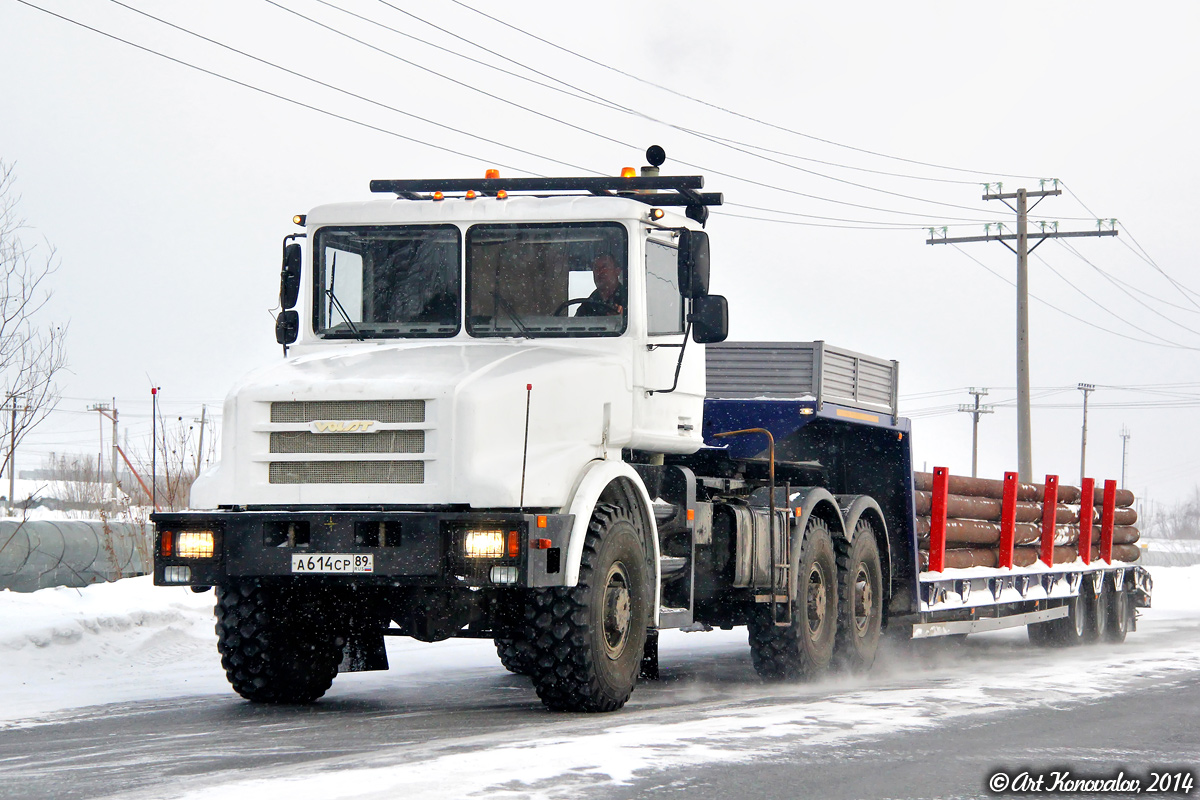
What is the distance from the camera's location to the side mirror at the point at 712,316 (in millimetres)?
9602

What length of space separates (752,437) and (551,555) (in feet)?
12.5

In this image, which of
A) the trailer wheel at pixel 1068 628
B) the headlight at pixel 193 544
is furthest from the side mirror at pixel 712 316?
the trailer wheel at pixel 1068 628

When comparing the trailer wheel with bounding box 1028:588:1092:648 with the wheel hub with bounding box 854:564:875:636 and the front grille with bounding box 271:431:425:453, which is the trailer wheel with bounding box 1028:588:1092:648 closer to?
the wheel hub with bounding box 854:564:875:636

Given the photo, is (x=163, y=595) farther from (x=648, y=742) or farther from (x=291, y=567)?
(x=648, y=742)

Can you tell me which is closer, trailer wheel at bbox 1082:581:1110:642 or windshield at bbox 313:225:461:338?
windshield at bbox 313:225:461:338

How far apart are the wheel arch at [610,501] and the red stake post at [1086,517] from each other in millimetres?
9067

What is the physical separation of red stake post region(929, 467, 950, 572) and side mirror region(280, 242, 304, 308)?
20.7 feet

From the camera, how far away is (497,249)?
31.9ft

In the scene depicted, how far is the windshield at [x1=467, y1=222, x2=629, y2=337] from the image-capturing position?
962 centimetres

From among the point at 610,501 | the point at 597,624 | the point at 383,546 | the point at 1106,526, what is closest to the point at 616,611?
the point at 597,624

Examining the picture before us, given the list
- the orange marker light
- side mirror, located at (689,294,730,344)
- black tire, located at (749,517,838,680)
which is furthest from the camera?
black tire, located at (749,517,838,680)

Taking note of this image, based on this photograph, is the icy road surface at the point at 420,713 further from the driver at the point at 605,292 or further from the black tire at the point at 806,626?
Result: the driver at the point at 605,292

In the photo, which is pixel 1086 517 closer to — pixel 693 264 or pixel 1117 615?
pixel 1117 615

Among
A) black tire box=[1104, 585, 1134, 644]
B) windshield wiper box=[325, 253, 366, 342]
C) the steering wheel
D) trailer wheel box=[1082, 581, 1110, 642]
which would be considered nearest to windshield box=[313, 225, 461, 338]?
windshield wiper box=[325, 253, 366, 342]
